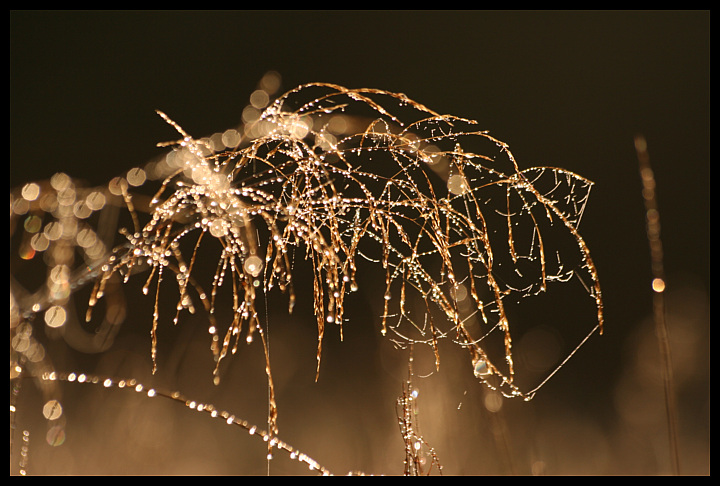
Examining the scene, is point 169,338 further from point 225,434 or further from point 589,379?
point 589,379

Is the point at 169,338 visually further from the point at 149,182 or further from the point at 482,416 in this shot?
the point at 482,416

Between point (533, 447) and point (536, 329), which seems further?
point (536, 329)

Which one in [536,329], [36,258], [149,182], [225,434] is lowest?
[225,434]

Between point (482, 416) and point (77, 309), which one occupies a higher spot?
point (77, 309)

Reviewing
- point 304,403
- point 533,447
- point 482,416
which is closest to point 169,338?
point 304,403
